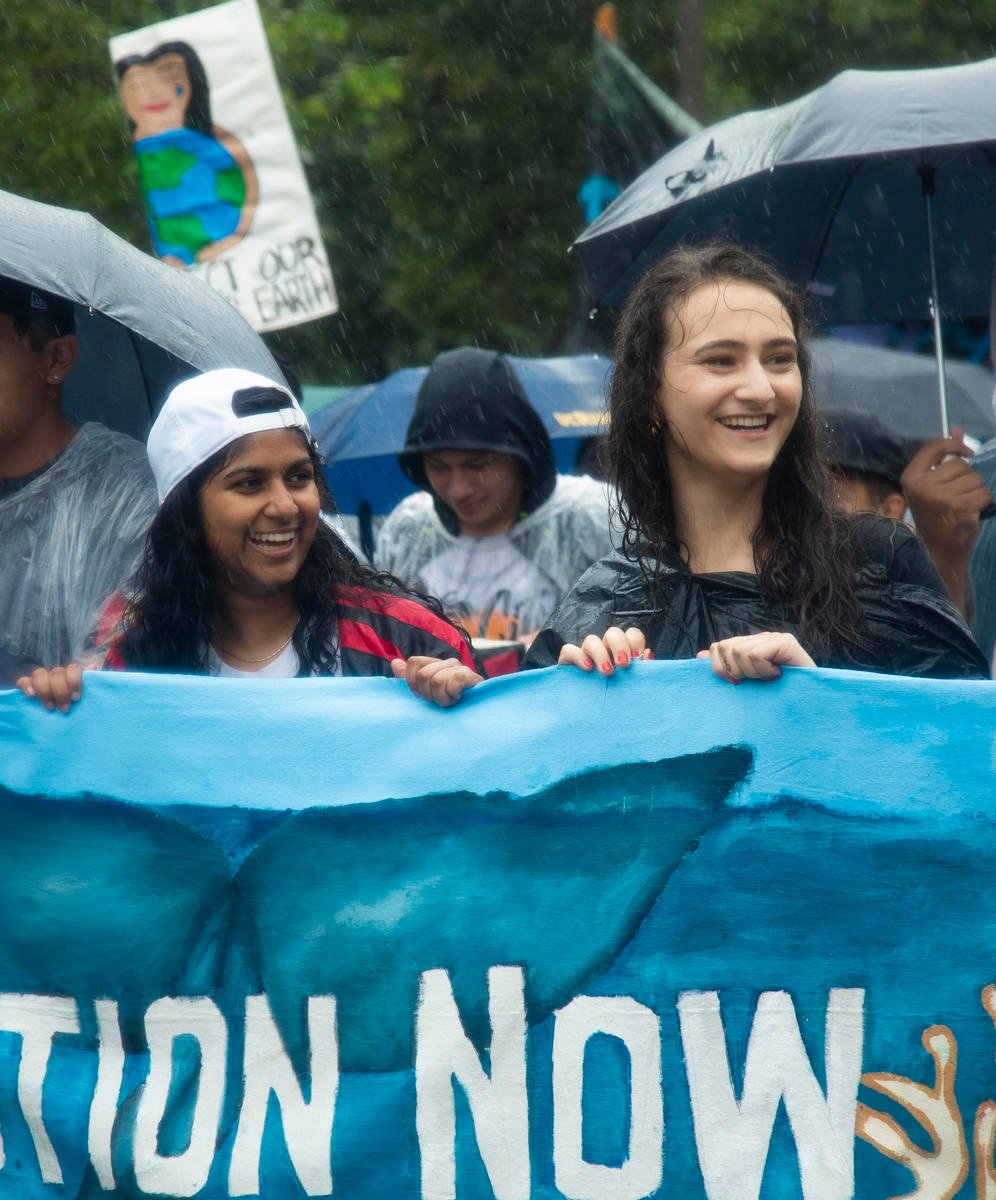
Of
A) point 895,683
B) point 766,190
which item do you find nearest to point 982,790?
point 895,683

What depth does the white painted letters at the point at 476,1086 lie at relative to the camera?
2615 mm

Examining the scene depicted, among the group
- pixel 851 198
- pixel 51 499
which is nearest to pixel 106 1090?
pixel 51 499

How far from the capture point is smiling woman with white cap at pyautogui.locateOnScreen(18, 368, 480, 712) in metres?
3.18

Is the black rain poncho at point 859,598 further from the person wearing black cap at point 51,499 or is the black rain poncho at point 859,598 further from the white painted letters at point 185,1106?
the person wearing black cap at point 51,499

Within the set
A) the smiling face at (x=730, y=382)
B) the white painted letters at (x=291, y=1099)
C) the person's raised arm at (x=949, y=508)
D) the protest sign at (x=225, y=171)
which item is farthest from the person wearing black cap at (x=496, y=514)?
the white painted letters at (x=291, y=1099)

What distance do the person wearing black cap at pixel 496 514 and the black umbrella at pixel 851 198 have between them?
57cm

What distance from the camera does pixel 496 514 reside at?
5.40m

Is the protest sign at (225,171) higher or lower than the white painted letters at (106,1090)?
higher

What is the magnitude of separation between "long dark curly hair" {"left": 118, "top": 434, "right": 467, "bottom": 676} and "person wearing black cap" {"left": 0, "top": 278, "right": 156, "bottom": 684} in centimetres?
27

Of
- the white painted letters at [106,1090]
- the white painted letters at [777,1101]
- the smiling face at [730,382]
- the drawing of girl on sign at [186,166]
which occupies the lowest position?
the white painted letters at [777,1101]

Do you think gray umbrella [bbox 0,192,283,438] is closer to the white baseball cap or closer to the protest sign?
the white baseball cap

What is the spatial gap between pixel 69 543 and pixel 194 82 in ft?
14.2

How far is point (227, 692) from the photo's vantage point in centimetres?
290

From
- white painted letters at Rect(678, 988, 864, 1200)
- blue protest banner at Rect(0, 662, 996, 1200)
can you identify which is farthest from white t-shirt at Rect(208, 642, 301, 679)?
white painted letters at Rect(678, 988, 864, 1200)
